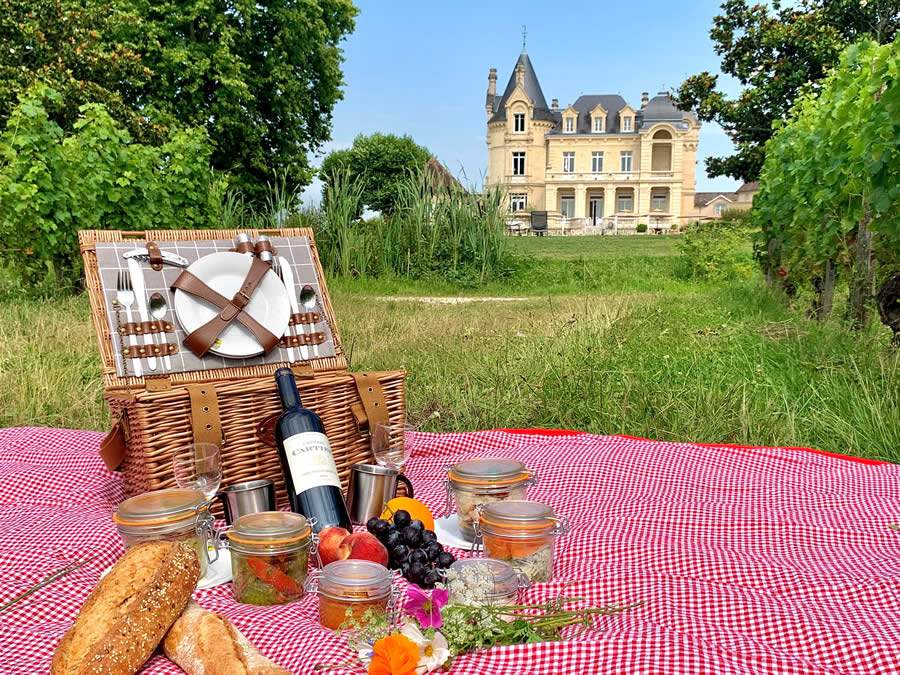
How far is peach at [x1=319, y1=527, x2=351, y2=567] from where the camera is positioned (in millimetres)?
2010

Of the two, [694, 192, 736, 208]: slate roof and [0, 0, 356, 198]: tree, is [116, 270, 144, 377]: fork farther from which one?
[694, 192, 736, 208]: slate roof

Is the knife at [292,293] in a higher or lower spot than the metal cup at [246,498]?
higher

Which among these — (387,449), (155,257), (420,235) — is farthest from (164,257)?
(420,235)

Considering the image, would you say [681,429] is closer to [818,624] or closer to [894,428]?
[894,428]

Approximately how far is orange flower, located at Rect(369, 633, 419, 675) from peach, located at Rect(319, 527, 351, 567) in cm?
52

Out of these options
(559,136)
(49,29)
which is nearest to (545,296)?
Result: (49,29)

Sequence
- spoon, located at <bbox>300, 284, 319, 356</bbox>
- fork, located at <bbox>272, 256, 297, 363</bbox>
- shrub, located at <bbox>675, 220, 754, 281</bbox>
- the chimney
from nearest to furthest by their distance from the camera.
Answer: fork, located at <bbox>272, 256, 297, 363</bbox>, spoon, located at <bbox>300, 284, 319, 356</bbox>, shrub, located at <bbox>675, 220, 754, 281</bbox>, the chimney

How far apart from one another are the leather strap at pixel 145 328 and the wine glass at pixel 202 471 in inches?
28.0

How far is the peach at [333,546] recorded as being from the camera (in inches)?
79.1

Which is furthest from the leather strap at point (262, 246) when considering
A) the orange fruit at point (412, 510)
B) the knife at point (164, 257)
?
the orange fruit at point (412, 510)

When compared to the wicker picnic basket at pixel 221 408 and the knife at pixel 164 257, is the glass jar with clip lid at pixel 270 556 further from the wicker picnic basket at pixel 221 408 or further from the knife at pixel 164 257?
the knife at pixel 164 257

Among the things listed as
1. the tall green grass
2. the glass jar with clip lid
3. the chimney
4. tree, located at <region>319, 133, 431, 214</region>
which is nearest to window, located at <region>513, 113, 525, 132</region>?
the chimney

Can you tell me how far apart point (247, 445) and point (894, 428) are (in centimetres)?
283

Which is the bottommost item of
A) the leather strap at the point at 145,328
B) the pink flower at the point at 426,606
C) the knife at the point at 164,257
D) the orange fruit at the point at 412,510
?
the orange fruit at the point at 412,510
